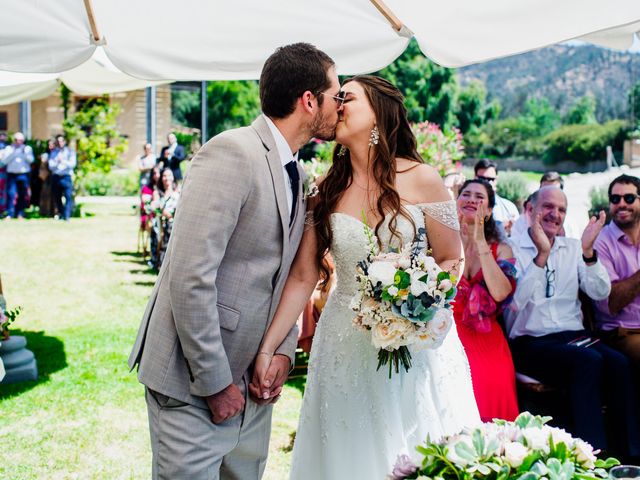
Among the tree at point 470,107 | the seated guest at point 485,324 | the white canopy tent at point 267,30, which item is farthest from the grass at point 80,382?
the tree at point 470,107

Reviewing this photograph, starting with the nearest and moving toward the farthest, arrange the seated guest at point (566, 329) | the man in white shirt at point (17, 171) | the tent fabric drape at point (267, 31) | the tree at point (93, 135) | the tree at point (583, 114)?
the tent fabric drape at point (267, 31), the seated guest at point (566, 329), the man in white shirt at point (17, 171), the tree at point (93, 135), the tree at point (583, 114)

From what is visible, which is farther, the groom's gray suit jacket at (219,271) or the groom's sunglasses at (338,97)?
the groom's sunglasses at (338,97)

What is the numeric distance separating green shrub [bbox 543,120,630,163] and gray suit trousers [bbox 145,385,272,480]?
157 feet

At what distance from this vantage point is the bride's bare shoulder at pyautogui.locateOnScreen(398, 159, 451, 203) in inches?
131

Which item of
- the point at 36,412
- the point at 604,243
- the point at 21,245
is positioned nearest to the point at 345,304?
the point at 604,243

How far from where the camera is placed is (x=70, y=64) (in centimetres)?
418

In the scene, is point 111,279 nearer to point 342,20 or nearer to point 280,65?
point 342,20

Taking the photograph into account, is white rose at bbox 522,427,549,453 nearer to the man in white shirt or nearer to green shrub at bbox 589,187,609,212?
green shrub at bbox 589,187,609,212

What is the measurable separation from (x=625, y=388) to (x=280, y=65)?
332 cm

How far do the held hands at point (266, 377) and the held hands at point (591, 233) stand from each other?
2.73m

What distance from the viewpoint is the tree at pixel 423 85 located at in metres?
44.1

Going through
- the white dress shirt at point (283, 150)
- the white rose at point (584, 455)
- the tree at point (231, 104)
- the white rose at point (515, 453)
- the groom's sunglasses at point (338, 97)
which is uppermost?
the tree at point (231, 104)

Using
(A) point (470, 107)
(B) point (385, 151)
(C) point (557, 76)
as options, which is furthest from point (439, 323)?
(C) point (557, 76)

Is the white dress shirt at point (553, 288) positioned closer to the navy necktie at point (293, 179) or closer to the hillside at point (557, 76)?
the navy necktie at point (293, 179)
